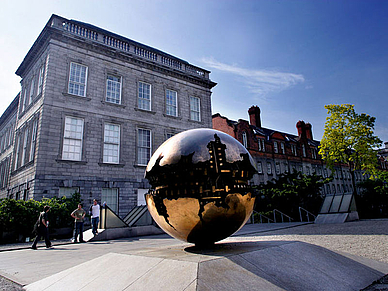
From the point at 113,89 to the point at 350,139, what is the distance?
2042 centimetres

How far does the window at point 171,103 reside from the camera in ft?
74.2

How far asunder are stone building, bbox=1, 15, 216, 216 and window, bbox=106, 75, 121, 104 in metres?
0.08

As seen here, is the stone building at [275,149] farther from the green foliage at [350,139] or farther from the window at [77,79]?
the window at [77,79]

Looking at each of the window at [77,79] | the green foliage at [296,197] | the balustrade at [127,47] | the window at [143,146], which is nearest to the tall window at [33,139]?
the window at [77,79]

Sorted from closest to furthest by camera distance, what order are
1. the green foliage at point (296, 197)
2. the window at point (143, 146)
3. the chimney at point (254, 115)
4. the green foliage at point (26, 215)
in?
1. the green foliage at point (26, 215)
2. the green foliage at point (296, 197)
3. the window at point (143, 146)
4. the chimney at point (254, 115)

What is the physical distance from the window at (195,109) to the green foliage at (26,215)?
44.5 ft

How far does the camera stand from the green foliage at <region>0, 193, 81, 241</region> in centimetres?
1241

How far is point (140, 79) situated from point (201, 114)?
6681mm

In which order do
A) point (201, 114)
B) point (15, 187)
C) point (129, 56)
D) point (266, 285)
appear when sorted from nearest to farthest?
point (266, 285)
point (15, 187)
point (129, 56)
point (201, 114)

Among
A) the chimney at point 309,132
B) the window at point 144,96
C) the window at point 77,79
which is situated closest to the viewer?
the window at point 77,79

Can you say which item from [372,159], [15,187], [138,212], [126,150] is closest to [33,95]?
[15,187]

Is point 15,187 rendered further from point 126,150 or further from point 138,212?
point 138,212

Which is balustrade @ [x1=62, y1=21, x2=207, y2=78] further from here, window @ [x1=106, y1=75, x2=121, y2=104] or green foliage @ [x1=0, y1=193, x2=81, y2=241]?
green foliage @ [x1=0, y1=193, x2=81, y2=241]

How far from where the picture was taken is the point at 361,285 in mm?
3178
